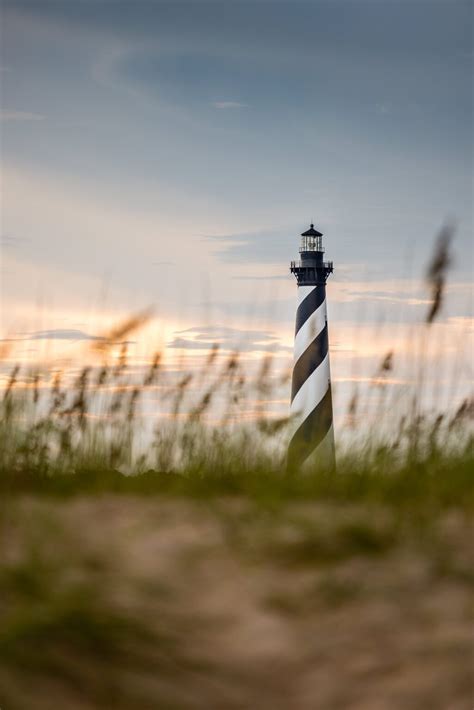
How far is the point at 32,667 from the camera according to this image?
2197 millimetres

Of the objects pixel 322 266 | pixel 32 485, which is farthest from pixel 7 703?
pixel 322 266

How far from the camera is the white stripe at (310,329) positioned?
13.3 metres

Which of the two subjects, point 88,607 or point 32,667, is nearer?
point 32,667

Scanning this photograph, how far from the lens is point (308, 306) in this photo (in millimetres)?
13781

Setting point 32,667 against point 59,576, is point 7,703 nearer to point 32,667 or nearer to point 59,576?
point 32,667

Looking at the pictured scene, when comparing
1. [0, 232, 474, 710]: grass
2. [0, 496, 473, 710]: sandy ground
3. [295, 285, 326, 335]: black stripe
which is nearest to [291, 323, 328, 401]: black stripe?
[295, 285, 326, 335]: black stripe

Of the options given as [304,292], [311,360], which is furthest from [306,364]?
[304,292]

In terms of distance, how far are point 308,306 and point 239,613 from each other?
11.5 metres

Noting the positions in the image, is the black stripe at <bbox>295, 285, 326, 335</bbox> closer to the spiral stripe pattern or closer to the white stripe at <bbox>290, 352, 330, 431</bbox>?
the spiral stripe pattern

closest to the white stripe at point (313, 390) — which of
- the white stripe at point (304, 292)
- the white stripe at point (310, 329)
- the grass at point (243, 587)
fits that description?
the white stripe at point (310, 329)

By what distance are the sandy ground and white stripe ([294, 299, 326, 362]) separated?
10179 millimetres

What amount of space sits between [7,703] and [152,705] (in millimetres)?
361

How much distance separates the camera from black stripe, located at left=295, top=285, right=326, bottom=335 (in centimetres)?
1372

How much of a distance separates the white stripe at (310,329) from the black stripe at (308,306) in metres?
0.06
